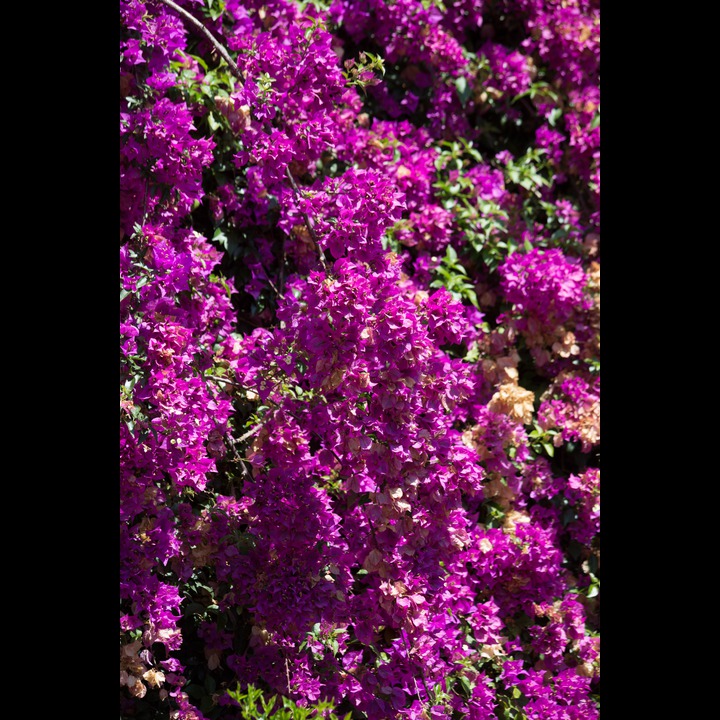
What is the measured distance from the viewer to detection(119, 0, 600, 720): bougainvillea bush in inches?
87.6

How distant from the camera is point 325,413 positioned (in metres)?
2.27

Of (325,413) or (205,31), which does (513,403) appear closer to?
(325,413)

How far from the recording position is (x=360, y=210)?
2281 millimetres

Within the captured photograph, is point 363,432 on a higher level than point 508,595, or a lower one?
higher

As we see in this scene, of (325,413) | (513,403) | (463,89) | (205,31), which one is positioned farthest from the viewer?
(463,89)

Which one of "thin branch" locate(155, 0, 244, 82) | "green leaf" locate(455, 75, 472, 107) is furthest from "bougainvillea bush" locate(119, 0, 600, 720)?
"green leaf" locate(455, 75, 472, 107)

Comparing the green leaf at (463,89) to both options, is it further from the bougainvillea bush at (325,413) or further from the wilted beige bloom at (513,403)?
the wilted beige bloom at (513,403)

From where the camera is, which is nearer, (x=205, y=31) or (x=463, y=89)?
(x=205, y=31)

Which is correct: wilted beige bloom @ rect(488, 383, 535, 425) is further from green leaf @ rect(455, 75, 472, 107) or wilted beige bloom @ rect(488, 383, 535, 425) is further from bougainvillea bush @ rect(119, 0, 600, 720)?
green leaf @ rect(455, 75, 472, 107)

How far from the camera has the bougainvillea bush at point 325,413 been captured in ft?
7.30

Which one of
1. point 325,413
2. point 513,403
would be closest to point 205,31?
point 325,413
